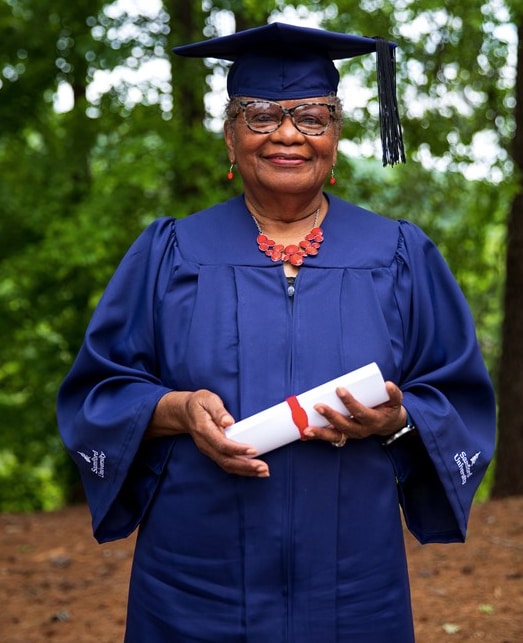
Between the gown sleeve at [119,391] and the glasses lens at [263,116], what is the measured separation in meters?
0.38

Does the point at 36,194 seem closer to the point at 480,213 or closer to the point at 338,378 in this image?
the point at 480,213

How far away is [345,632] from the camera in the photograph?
2396 millimetres

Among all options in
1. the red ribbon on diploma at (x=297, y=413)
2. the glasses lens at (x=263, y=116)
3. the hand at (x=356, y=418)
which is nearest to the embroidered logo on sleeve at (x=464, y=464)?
the hand at (x=356, y=418)

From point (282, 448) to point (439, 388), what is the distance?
477mm

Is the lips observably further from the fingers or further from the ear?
the fingers

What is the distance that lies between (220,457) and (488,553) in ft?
13.1

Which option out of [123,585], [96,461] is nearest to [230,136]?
[96,461]

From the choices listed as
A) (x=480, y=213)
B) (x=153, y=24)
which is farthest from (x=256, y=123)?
(x=480, y=213)

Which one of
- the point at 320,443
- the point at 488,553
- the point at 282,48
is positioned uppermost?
the point at 282,48

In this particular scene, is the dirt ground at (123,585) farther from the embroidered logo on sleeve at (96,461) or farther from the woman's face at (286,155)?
the woman's face at (286,155)

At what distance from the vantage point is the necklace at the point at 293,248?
8.23 ft

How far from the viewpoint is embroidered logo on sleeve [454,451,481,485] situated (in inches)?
97.1

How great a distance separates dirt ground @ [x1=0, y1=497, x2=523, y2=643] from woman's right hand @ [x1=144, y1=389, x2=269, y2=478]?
274cm

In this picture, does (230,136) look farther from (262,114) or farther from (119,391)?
(119,391)
